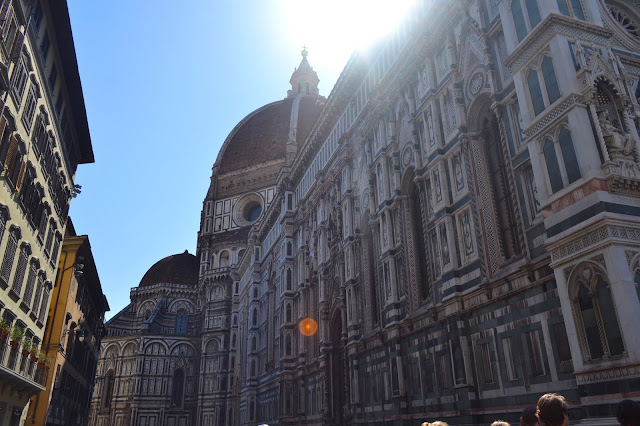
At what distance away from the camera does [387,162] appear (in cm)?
2212

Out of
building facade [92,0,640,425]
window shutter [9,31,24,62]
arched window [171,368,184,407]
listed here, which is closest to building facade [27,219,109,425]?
building facade [92,0,640,425]

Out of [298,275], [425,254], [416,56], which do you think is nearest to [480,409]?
[425,254]

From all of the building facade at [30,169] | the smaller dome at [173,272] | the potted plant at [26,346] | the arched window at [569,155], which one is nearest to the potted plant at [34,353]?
the building facade at [30,169]

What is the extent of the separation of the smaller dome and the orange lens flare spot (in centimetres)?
4412

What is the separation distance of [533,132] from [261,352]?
34850 millimetres

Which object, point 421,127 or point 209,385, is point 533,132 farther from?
point 209,385

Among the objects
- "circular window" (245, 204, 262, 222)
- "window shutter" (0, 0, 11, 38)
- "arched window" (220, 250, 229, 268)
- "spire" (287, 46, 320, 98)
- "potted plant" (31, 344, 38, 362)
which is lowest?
"potted plant" (31, 344, 38, 362)

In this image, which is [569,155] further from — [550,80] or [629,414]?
[629,414]

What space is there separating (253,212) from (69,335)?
39.8m

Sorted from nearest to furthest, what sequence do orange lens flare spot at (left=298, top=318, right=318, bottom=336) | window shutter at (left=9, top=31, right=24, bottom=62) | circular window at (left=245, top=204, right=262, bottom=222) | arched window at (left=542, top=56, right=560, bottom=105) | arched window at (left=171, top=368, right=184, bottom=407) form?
arched window at (left=542, top=56, right=560, bottom=105) < window shutter at (left=9, top=31, right=24, bottom=62) < orange lens flare spot at (left=298, top=318, right=318, bottom=336) < arched window at (left=171, top=368, right=184, bottom=407) < circular window at (left=245, top=204, right=262, bottom=222)

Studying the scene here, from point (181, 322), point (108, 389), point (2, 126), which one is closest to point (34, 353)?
point (2, 126)

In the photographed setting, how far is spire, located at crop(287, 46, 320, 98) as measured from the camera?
91.4 meters

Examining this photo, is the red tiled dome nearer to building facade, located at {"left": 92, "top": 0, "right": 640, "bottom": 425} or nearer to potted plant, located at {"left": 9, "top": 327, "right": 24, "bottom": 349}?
building facade, located at {"left": 92, "top": 0, "right": 640, "bottom": 425}

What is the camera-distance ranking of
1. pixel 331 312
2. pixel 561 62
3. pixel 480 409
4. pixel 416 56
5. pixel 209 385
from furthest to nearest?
pixel 209 385 < pixel 331 312 < pixel 416 56 < pixel 480 409 < pixel 561 62
